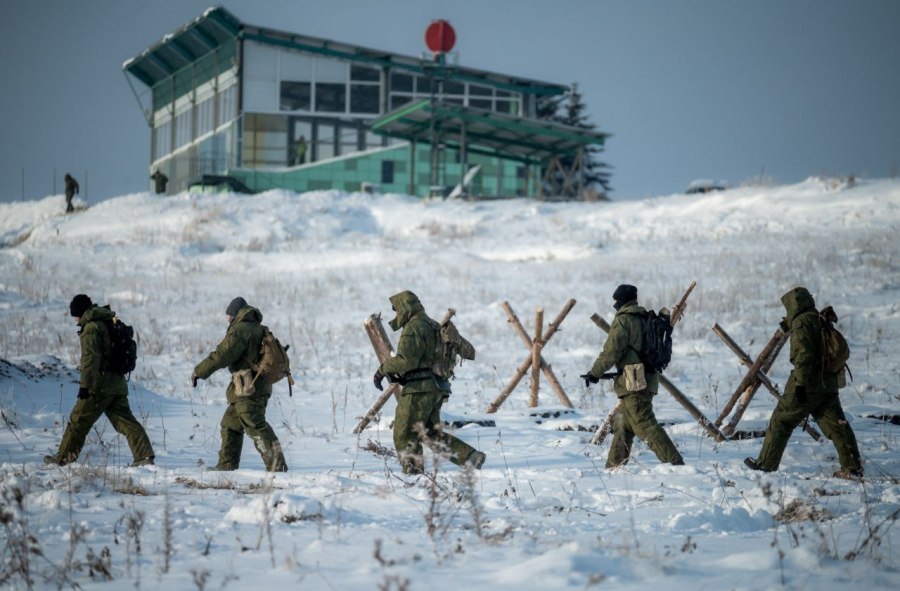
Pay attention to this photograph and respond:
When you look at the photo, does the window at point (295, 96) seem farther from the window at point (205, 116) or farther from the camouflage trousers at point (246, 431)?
the camouflage trousers at point (246, 431)

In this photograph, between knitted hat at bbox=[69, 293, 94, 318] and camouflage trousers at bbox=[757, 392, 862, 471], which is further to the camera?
knitted hat at bbox=[69, 293, 94, 318]

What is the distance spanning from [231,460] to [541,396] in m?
6.33

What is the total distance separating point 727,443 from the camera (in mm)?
9195

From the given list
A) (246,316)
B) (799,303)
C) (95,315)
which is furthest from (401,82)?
(799,303)

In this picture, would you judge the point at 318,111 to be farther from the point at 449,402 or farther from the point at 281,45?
A: the point at 449,402

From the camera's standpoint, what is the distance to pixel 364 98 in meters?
39.5

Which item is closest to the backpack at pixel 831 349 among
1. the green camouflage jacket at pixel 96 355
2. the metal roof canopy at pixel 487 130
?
the green camouflage jacket at pixel 96 355

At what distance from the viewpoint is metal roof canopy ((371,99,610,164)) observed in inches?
1195

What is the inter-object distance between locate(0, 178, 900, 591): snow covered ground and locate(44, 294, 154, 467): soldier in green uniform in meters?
0.24

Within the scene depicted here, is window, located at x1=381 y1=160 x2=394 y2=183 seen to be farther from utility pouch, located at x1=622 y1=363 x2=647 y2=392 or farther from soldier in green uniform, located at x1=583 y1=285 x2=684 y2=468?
utility pouch, located at x1=622 y1=363 x2=647 y2=392

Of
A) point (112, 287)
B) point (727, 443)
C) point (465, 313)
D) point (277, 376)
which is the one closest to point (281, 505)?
point (277, 376)

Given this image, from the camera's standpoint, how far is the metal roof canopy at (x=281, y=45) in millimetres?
37688

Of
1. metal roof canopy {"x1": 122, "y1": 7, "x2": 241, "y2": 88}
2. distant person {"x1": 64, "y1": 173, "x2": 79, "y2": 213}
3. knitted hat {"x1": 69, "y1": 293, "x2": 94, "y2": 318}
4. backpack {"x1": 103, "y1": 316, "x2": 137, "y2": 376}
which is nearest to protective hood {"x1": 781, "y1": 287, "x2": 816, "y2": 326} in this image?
backpack {"x1": 103, "y1": 316, "x2": 137, "y2": 376}

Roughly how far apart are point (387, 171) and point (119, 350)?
107 feet
